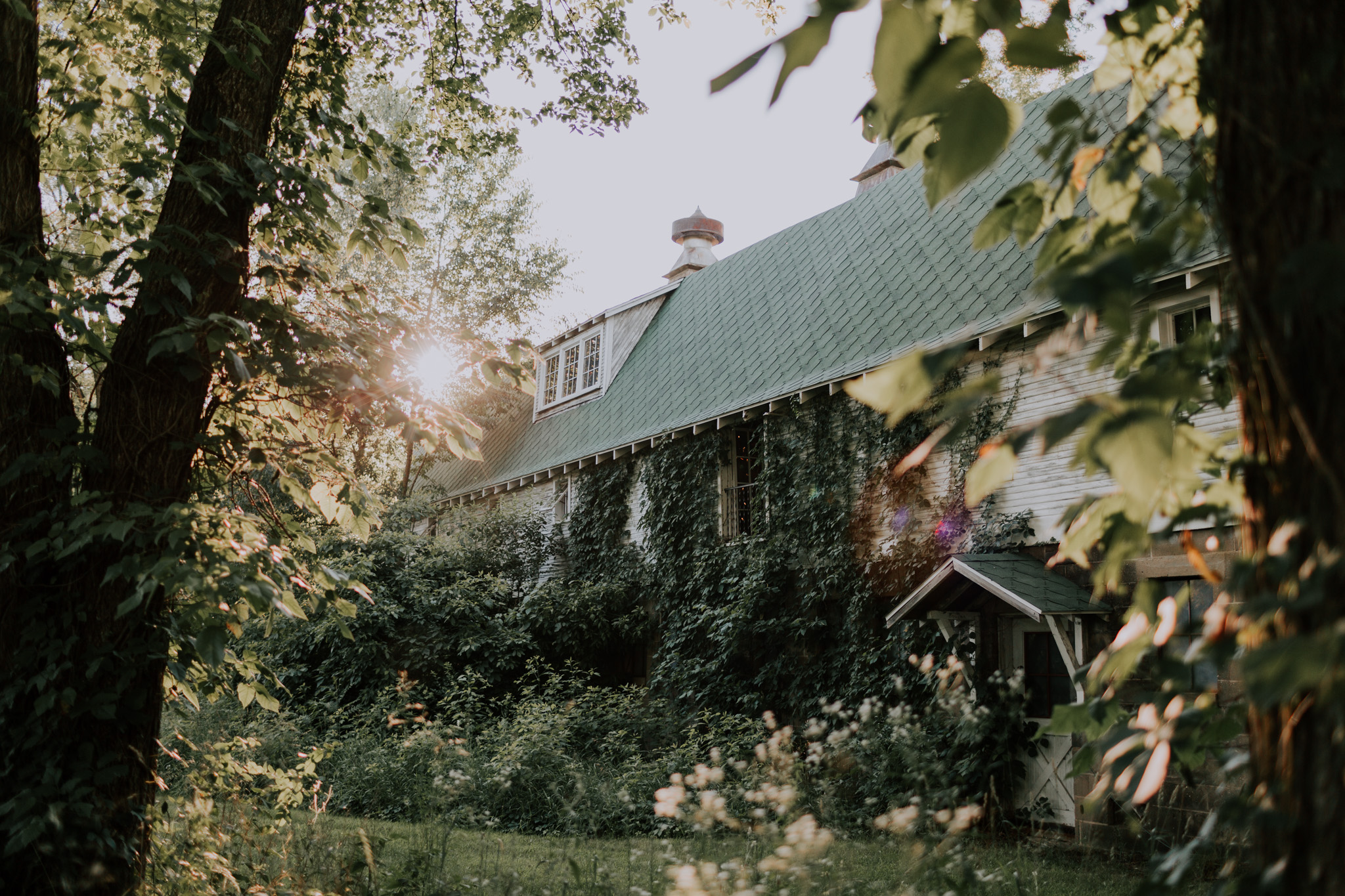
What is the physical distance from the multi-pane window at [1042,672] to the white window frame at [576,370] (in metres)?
11.1

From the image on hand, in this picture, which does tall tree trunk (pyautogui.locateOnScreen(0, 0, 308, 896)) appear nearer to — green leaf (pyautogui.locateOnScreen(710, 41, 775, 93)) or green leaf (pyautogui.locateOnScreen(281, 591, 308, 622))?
green leaf (pyautogui.locateOnScreen(281, 591, 308, 622))

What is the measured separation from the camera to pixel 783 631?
12508 millimetres

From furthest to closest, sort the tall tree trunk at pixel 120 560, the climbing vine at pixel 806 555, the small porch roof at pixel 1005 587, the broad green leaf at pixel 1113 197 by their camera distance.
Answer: the climbing vine at pixel 806 555 → the small porch roof at pixel 1005 587 → the tall tree trunk at pixel 120 560 → the broad green leaf at pixel 1113 197

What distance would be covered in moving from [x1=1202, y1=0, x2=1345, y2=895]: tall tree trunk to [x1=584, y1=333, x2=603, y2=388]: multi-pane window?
742 inches

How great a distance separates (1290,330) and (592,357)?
64.7 ft

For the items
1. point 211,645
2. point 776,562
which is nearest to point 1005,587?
point 776,562

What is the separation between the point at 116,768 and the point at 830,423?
9907 millimetres

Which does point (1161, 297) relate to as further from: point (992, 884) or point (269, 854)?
point (269, 854)

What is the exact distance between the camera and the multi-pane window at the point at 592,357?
20.2m

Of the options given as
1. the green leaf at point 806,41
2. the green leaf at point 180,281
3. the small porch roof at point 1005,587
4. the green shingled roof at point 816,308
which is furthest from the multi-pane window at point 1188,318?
the green leaf at point 806,41

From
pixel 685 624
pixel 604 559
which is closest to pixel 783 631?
pixel 685 624

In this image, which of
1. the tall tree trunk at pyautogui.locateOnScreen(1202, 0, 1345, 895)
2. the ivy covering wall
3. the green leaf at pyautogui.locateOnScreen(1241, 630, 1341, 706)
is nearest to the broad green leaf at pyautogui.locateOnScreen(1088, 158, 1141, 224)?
the tall tree trunk at pyautogui.locateOnScreen(1202, 0, 1345, 895)

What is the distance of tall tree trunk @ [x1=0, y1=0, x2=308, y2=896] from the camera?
12.7 ft

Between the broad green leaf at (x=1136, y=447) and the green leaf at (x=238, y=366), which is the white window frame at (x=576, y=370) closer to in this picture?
the green leaf at (x=238, y=366)
